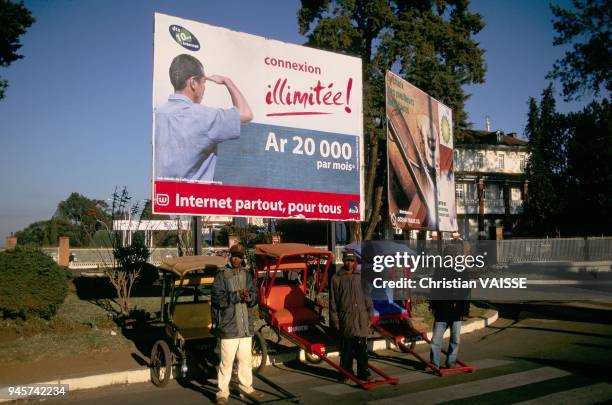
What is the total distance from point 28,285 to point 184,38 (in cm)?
617

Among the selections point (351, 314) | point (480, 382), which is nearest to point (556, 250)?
point (480, 382)

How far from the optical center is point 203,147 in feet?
40.3

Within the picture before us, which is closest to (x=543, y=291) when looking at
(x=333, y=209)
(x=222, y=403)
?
(x=333, y=209)

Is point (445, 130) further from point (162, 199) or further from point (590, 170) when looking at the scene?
point (590, 170)

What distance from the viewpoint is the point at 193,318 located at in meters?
9.62

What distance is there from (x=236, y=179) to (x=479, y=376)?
22.0 feet

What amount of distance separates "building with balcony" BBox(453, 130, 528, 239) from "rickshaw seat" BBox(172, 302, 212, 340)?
154 ft

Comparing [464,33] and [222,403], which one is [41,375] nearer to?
[222,403]

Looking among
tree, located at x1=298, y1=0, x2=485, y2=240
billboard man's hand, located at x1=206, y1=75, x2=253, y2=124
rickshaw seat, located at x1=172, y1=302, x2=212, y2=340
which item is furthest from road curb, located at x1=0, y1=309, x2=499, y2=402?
tree, located at x1=298, y1=0, x2=485, y2=240

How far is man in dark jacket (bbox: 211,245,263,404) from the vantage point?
7.39 m

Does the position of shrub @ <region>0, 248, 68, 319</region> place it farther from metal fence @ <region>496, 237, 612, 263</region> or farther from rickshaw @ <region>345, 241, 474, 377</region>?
metal fence @ <region>496, 237, 612, 263</region>

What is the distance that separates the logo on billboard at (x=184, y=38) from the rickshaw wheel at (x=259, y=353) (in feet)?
21.4

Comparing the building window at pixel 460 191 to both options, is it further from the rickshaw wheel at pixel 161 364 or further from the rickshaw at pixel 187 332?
the rickshaw wheel at pixel 161 364

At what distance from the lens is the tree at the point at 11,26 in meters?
16.8
